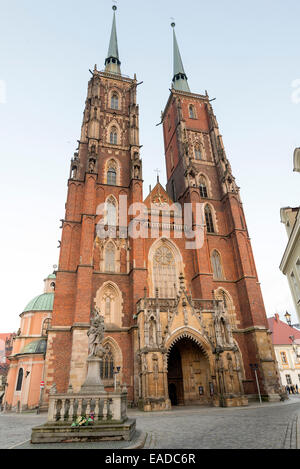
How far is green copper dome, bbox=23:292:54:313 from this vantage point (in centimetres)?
3709

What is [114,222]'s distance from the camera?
88.1ft

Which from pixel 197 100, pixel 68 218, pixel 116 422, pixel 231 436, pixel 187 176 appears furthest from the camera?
pixel 197 100

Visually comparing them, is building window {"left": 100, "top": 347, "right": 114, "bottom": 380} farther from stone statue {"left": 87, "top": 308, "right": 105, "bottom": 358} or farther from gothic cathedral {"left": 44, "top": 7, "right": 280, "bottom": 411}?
stone statue {"left": 87, "top": 308, "right": 105, "bottom": 358}

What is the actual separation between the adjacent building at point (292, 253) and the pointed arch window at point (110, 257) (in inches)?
523

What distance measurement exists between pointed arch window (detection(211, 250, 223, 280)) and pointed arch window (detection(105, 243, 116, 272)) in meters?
9.45

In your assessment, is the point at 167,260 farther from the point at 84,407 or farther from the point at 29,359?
the point at 29,359

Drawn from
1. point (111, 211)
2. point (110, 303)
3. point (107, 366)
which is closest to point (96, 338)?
point (107, 366)

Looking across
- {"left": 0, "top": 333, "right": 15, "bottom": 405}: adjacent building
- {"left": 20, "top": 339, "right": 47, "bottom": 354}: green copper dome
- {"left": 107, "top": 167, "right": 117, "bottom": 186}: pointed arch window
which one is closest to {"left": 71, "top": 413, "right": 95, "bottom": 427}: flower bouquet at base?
{"left": 107, "top": 167, "right": 117, "bottom": 186}: pointed arch window

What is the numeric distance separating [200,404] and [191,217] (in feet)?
52.2

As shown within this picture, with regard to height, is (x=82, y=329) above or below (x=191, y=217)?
below

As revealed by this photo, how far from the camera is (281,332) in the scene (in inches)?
1708
